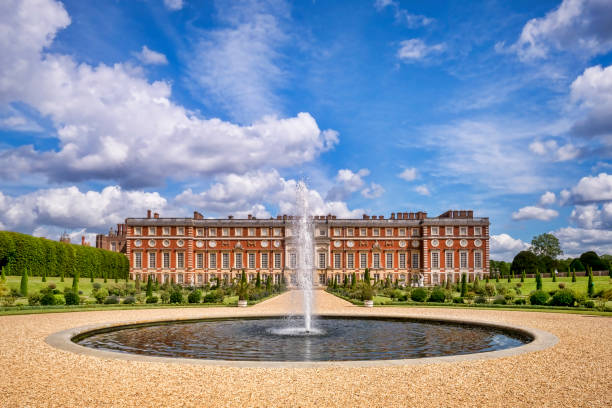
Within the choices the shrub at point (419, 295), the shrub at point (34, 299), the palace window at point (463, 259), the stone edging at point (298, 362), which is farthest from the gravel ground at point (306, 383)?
the palace window at point (463, 259)

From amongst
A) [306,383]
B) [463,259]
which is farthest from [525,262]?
[306,383]

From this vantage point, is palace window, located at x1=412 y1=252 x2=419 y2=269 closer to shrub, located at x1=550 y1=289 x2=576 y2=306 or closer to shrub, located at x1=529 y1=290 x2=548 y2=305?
shrub, located at x1=529 y1=290 x2=548 y2=305

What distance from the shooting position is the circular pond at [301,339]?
30.6 ft

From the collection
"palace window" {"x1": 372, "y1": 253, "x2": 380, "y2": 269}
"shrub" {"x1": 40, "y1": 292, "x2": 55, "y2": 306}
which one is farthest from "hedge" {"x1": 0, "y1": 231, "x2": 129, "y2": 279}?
"palace window" {"x1": 372, "y1": 253, "x2": 380, "y2": 269}

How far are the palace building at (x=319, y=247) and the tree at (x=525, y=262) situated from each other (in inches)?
183

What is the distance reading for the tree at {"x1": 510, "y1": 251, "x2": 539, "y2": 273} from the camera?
53000mm

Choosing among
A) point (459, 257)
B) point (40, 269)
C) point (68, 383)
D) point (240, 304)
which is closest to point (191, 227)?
point (40, 269)

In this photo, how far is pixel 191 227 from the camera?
53812mm

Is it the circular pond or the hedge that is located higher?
the hedge

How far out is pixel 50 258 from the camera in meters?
36.1

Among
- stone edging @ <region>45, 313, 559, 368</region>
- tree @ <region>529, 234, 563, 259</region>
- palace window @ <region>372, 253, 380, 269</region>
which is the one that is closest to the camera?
stone edging @ <region>45, 313, 559, 368</region>

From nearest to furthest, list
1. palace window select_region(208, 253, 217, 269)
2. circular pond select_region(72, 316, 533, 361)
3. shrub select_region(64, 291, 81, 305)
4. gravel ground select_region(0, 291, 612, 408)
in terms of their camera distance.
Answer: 1. gravel ground select_region(0, 291, 612, 408)
2. circular pond select_region(72, 316, 533, 361)
3. shrub select_region(64, 291, 81, 305)
4. palace window select_region(208, 253, 217, 269)

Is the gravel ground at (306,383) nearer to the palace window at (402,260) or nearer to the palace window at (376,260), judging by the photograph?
the palace window at (376,260)

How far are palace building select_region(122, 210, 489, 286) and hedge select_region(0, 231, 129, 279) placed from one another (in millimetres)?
6389
